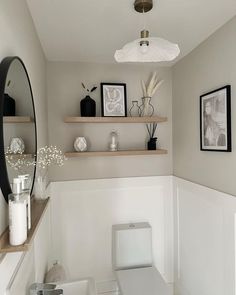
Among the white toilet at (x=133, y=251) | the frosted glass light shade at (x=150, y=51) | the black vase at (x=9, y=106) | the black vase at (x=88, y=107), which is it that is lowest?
the white toilet at (x=133, y=251)

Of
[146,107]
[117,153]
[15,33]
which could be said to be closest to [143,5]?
[15,33]

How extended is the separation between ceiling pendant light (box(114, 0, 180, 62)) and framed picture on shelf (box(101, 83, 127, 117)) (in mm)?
1078

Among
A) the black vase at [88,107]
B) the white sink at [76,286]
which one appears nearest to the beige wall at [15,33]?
the black vase at [88,107]

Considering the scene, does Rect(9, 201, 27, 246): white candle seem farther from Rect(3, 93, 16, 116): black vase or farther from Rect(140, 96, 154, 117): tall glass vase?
Rect(140, 96, 154, 117): tall glass vase

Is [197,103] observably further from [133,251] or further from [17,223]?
[17,223]

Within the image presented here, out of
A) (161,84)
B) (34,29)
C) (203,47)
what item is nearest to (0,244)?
(34,29)

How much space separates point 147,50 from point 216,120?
89 centimetres

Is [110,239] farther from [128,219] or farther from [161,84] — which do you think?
[161,84]

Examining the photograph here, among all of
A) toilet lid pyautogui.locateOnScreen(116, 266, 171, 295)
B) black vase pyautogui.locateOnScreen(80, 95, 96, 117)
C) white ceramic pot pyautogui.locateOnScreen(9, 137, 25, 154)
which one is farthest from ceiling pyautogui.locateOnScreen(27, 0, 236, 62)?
toilet lid pyautogui.locateOnScreen(116, 266, 171, 295)

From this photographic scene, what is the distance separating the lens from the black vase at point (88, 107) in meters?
2.23

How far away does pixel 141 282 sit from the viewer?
2.05 m

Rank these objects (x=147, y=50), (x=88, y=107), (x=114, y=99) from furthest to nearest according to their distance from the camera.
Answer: (x=114, y=99)
(x=88, y=107)
(x=147, y=50)

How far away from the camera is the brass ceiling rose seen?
1.33 meters

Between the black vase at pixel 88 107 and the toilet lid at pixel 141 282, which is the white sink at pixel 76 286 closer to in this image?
the toilet lid at pixel 141 282
